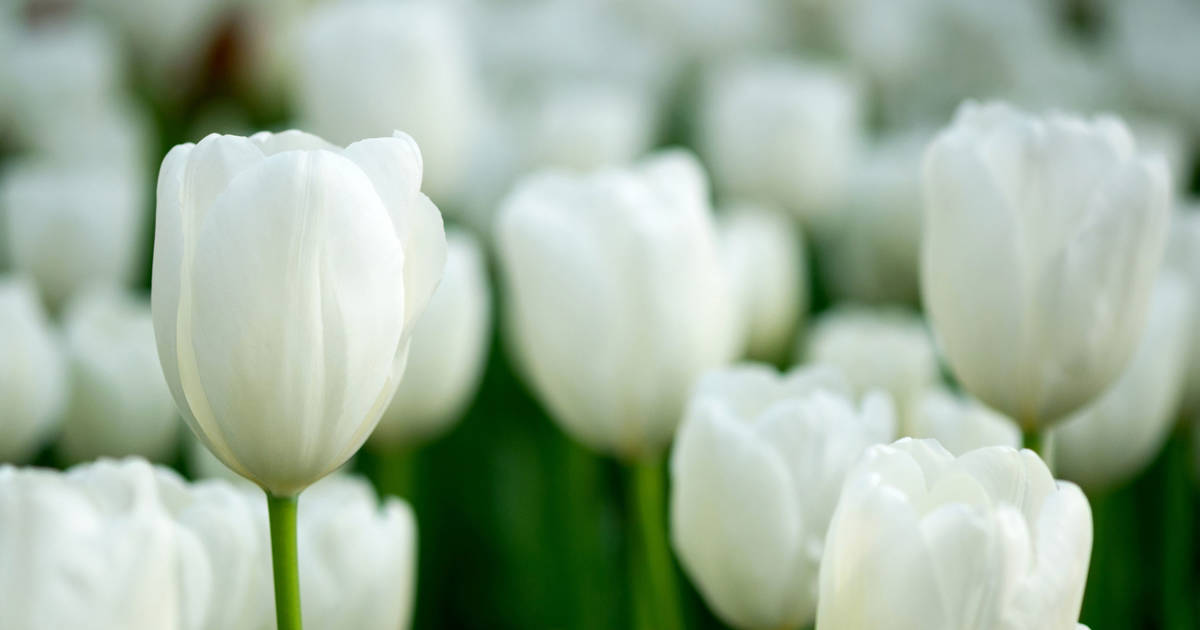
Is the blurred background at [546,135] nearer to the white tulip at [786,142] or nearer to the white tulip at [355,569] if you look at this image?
the white tulip at [786,142]

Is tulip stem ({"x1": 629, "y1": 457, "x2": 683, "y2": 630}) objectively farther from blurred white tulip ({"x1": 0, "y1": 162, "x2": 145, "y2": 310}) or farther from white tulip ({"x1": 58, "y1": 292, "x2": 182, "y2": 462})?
blurred white tulip ({"x1": 0, "y1": 162, "x2": 145, "y2": 310})

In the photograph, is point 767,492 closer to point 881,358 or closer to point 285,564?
point 285,564

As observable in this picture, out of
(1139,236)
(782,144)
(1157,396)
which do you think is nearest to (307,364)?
(1139,236)

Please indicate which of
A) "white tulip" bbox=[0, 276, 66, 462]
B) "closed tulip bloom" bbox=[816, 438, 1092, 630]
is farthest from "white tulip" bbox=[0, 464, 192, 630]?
"white tulip" bbox=[0, 276, 66, 462]

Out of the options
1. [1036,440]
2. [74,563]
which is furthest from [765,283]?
[74,563]

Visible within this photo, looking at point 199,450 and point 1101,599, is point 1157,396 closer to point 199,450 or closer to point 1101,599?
point 1101,599

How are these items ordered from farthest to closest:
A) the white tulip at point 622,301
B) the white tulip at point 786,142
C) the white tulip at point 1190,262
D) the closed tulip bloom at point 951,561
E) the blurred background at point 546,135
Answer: the white tulip at point 786,142
the blurred background at point 546,135
the white tulip at point 1190,262
the white tulip at point 622,301
the closed tulip bloom at point 951,561

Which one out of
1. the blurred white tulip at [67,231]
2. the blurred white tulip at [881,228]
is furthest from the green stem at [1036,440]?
the blurred white tulip at [67,231]
